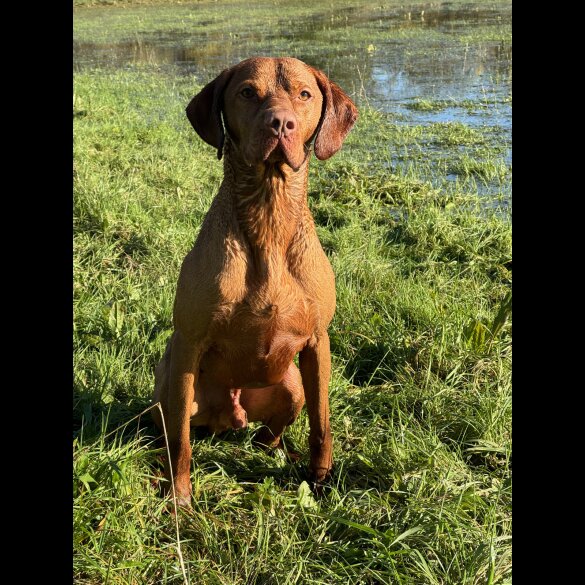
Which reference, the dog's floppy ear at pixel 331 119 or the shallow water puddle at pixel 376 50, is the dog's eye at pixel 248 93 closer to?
the dog's floppy ear at pixel 331 119

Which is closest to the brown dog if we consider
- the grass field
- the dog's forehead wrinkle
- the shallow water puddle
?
the dog's forehead wrinkle

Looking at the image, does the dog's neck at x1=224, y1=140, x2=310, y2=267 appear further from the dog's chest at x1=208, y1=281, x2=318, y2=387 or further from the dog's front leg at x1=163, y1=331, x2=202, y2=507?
the dog's front leg at x1=163, y1=331, x2=202, y2=507

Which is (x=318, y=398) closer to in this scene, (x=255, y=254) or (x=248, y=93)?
(x=255, y=254)

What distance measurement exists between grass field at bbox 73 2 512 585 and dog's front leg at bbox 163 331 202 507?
0.25ft

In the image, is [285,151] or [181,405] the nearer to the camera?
[285,151]

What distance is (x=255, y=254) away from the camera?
2404 mm

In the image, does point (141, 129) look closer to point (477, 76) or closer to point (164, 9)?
point (477, 76)

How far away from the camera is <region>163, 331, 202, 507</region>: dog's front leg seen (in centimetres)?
248

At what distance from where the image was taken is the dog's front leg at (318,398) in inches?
102

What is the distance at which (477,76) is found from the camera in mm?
11523

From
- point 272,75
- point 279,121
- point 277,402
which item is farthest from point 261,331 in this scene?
point 272,75

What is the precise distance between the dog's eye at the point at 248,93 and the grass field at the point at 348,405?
51.2 inches

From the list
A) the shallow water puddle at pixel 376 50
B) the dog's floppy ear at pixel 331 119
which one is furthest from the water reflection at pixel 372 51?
the dog's floppy ear at pixel 331 119

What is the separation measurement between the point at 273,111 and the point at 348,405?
1.58 meters
